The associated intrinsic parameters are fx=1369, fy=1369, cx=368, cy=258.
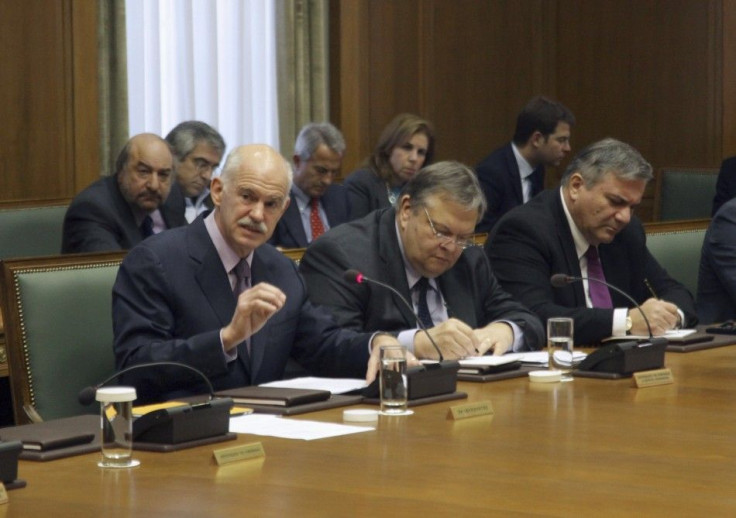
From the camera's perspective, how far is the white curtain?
307 inches

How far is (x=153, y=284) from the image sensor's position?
3721mm

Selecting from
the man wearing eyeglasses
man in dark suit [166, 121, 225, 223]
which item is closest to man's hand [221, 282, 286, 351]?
the man wearing eyeglasses

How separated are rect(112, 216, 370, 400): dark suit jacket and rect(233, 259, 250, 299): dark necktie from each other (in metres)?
0.03

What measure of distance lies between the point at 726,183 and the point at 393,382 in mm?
5806

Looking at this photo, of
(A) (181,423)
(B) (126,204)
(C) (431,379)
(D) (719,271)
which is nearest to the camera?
(A) (181,423)

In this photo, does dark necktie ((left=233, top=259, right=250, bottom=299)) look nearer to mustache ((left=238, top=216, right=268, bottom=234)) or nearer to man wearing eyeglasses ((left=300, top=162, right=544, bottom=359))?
mustache ((left=238, top=216, right=268, bottom=234))

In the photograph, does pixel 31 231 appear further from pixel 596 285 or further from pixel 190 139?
pixel 596 285

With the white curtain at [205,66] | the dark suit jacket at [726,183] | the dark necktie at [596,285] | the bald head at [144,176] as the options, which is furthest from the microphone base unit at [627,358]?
the dark suit jacket at [726,183]

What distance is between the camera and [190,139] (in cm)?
709

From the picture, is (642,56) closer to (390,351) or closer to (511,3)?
(511,3)

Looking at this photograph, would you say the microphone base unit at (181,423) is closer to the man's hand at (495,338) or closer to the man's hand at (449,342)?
the man's hand at (449,342)

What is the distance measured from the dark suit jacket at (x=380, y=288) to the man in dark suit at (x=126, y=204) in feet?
5.99

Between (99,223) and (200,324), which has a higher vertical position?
(99,223)

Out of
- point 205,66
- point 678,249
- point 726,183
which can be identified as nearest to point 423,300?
point 678,249
